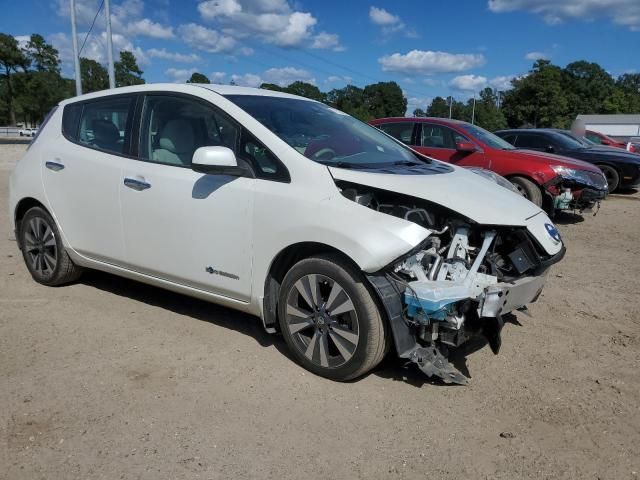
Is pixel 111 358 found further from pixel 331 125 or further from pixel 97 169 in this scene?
pixel 331 125

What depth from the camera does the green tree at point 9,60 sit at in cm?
6109

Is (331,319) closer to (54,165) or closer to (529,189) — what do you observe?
(54,165)

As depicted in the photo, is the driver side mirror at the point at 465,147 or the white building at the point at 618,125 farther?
the white building at the point at 618,125

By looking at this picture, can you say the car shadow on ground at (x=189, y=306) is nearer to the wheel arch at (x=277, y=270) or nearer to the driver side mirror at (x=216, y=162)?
the wheel arch at (x=277, y=270)

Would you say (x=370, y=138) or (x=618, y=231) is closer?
(x=370, y=138)

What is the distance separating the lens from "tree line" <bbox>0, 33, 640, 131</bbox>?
203ft

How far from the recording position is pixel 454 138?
10.1 m

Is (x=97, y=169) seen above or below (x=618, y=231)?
above

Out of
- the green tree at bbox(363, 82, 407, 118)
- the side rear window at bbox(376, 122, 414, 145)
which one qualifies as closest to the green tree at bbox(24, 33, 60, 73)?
the green tree at bbox(363, 82, 407, 118)

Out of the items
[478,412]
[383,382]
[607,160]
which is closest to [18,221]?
[383,382]

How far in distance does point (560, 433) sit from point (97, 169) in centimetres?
378

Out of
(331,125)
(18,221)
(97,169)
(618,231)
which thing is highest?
(331,125)

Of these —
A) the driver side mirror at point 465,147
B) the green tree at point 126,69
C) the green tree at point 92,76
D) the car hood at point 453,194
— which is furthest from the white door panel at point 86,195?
the green tree at point 92,76

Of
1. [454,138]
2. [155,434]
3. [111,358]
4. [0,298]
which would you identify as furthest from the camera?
[454,138]
